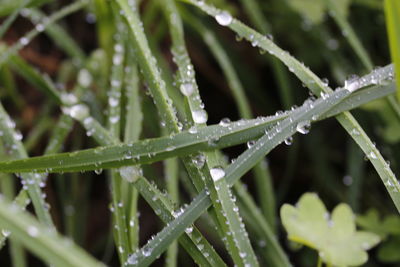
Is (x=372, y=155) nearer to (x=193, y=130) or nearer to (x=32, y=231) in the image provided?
(x=193, y=130)

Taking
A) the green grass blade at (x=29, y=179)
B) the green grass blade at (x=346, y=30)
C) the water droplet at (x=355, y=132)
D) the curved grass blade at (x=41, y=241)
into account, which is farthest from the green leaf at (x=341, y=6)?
the curved grass blade at (x=41, y=241)

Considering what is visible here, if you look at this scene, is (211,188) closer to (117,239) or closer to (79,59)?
(117,239)

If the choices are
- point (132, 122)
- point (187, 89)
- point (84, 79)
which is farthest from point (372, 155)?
point (84, 79)

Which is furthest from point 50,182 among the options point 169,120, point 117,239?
point 169,120

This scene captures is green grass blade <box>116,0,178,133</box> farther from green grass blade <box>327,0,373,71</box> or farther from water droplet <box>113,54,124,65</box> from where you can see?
green grass blade <box>327,0,373,71</box>

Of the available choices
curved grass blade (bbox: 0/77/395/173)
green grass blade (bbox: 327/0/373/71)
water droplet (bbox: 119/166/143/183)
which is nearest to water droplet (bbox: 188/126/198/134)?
curved grass blade (bbox: 0/77/395/173)

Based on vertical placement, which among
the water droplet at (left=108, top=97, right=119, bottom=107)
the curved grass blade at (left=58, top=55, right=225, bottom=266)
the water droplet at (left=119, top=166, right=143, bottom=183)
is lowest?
the curved grass blade at (left=58, top=55, right=225, bottom=266)
